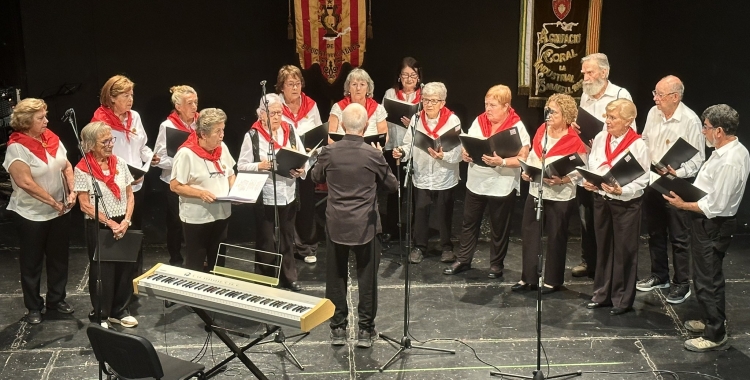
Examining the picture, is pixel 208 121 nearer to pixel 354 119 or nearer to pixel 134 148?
pixel 354 119

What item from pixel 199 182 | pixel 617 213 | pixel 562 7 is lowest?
pixel 617 213

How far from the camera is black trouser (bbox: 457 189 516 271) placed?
22.2ft

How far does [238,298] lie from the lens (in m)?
4.65

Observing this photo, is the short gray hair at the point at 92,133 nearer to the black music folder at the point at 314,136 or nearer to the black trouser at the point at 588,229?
the black music folder at the point at 314,136

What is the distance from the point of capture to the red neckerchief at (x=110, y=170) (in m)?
5.56

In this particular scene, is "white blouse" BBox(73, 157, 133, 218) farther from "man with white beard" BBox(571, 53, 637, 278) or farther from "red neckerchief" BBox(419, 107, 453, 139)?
"man with white beard" BBox(571, 53, 637, 278)

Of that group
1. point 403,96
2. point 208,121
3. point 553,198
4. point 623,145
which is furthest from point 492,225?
point 208,121

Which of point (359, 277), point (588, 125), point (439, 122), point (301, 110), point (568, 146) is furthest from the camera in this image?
point (301, 110)

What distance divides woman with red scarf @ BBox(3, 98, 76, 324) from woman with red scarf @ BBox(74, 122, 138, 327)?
278 mm

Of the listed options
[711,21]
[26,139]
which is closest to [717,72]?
[711,21]

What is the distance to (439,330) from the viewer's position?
5.96 meters

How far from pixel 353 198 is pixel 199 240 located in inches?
47.1

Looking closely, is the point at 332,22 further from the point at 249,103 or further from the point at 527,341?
the point at 527,341

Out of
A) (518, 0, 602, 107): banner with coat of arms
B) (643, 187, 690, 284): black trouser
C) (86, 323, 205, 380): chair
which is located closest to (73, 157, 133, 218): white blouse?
(86, 323, 205, 380): chair
